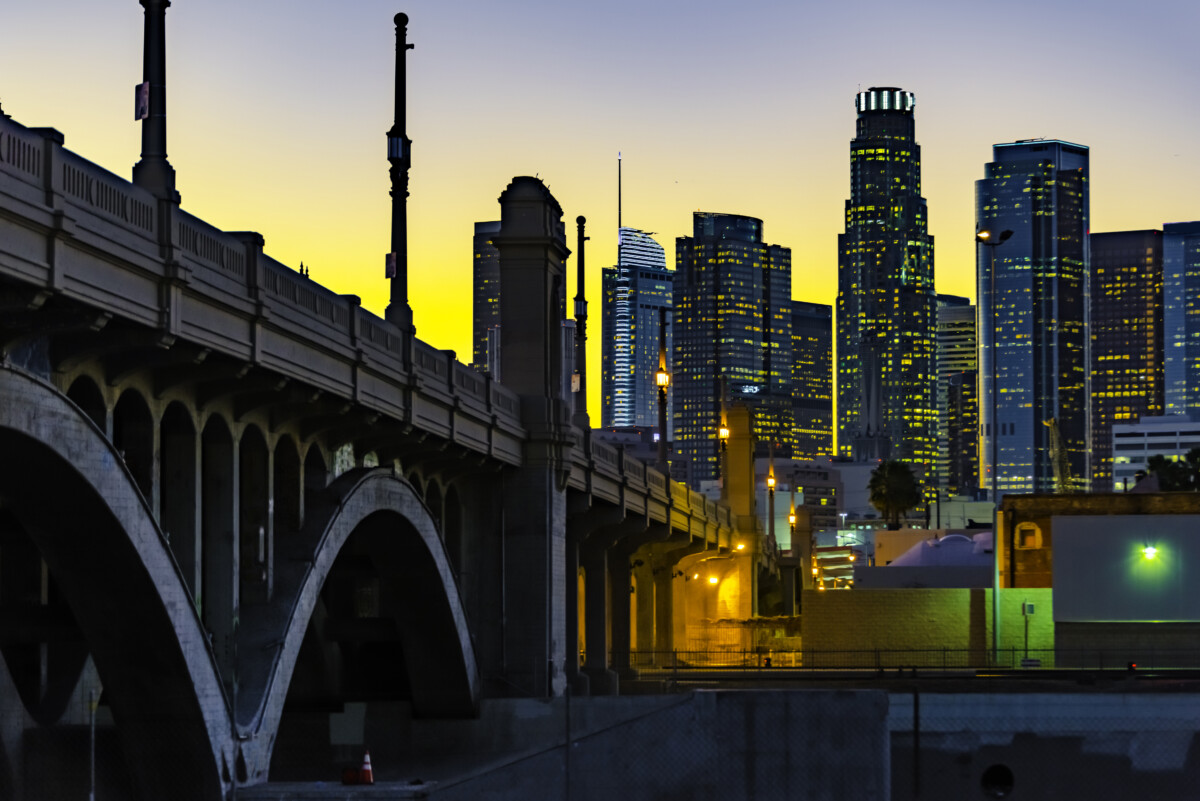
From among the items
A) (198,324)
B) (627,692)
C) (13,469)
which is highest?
(198,324)

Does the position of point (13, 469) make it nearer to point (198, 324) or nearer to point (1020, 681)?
point (198, 324)

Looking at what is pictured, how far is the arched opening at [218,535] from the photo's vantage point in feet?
96.8

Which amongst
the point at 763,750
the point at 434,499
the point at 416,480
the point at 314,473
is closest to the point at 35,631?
the point at 314,473

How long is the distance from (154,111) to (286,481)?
9.70 m

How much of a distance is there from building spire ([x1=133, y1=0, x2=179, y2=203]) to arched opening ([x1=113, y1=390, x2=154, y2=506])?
2812mm

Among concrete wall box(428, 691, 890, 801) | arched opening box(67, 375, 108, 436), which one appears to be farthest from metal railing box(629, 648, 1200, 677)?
arched opening box(67, 375, 108, 436)

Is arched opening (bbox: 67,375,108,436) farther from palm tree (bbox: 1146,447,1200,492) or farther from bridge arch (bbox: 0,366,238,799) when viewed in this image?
palm tree (bbox: 1146,447,1200,492)

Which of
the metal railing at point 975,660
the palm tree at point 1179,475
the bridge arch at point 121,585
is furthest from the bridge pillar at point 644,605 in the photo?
the palm tree at point 1179,475

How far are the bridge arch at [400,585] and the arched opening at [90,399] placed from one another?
659 cm

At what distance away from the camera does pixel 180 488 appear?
92.0 ft

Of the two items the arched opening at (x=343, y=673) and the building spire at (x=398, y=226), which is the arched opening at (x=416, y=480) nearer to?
the arched opening at (x=343, y=673)

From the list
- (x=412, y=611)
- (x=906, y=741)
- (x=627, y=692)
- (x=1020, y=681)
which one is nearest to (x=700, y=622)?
(x=627, y=692)

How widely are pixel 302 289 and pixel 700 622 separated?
72.6 meters

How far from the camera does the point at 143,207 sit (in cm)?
2458
